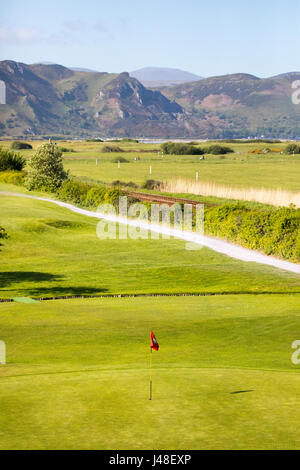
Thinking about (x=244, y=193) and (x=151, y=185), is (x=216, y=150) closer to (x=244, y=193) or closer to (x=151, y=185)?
(x=151, y=185)

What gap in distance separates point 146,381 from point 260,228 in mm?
24328

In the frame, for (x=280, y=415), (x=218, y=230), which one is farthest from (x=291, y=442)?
(x=218, y=230)

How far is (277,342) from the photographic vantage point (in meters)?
12.9

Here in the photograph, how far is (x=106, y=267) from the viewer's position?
28.9m

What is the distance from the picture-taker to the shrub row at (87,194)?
5062 centimetres

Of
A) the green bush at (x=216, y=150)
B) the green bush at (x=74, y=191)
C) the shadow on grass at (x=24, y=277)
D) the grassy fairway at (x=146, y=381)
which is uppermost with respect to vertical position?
the green bush at (x=216, y=150)

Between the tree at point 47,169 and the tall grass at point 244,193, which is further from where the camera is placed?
the tree at point 47,169

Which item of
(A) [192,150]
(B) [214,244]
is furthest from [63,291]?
(A) [192,150]

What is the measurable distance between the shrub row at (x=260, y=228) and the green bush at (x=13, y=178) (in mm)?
35412

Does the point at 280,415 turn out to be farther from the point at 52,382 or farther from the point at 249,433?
the point at 52,382

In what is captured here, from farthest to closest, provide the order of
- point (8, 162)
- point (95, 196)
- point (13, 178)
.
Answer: point (8, 162) < point (13, 178) < point (95, 196)

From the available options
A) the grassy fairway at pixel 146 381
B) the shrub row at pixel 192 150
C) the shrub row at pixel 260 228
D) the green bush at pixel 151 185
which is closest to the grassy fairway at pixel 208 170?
the green bush at pixel 151 185

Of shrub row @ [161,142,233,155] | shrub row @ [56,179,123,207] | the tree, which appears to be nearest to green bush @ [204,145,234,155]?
shrub row @ [161,142,233,155]

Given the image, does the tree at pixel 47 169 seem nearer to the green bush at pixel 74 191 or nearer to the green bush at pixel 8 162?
the green bush at pixel 74 191
